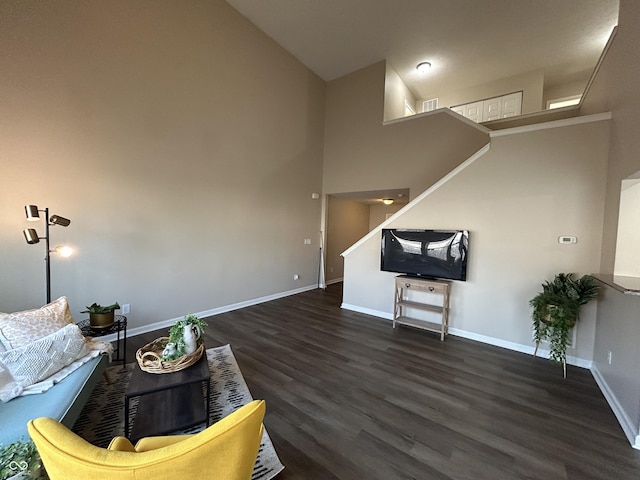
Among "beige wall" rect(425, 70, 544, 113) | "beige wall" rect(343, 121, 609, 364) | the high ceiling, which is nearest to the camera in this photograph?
"beige wall" rect(343, 121, 609, 364)

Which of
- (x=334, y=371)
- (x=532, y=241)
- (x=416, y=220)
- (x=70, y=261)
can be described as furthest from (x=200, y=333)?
(x=532, y=241)

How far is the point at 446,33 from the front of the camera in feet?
15.2

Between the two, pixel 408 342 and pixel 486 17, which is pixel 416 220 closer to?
pixel 408 342

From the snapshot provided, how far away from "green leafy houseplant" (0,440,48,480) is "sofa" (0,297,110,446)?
1.35 ft

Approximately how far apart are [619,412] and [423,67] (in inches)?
248

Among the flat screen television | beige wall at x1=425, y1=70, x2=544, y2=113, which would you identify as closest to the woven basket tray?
the flat screen television

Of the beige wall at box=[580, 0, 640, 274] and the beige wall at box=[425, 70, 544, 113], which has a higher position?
the beige wall at box=[425, 70, 544, 113]

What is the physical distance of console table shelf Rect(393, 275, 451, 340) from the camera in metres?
3.51

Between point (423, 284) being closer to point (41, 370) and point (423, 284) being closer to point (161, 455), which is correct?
point (161, 455)

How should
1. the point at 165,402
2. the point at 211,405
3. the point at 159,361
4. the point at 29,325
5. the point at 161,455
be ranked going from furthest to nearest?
the point at 211,405 → the point at 165,402 → the point at 29,325 → the point at 159,361 → the point at 161,455

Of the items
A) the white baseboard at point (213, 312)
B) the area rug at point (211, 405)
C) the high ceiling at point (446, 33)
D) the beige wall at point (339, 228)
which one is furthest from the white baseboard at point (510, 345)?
the high ceiling at point (446, 33)

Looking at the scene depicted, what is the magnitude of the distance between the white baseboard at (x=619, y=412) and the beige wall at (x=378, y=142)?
345 cm

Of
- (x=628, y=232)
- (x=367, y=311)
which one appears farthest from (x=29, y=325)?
(x=628, y=232)

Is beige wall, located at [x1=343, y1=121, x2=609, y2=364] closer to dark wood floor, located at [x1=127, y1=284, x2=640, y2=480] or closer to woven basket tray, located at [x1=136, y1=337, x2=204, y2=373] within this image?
dark wood floor, located at [x1=127, y1=284, x2=640, y2=480]
